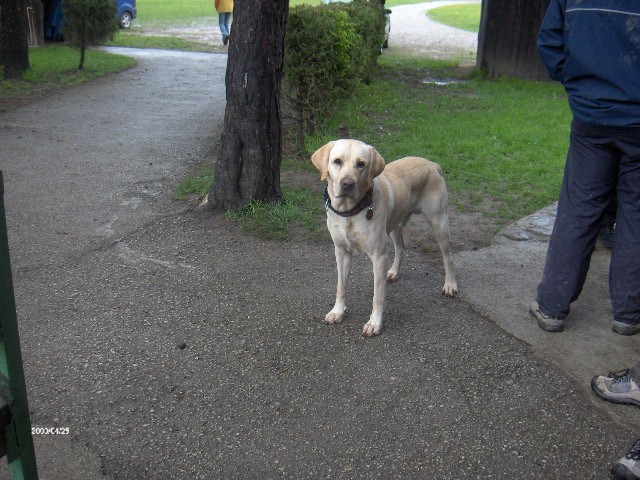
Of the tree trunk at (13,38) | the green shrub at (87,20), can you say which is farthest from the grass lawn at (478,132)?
the tree trunk at (13,38)

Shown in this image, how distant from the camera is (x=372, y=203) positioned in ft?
13.8

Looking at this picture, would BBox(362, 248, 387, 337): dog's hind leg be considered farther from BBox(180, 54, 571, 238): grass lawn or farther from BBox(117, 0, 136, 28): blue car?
BBox(117, 0, 136, 28): blue car

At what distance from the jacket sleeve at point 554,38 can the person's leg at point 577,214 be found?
1.31 feet

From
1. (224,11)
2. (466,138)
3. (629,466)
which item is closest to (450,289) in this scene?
(629,466)

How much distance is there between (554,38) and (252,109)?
284cm

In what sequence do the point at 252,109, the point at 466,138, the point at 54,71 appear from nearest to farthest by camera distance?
the point at 252,109 → the point at 466,138 → the point at 54,71

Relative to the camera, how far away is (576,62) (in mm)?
4039

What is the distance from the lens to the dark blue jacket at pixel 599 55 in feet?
12.5

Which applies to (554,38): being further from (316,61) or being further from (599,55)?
(316,61)

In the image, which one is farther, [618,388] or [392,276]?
[392,276]

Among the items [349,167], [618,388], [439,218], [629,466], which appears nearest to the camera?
[629,466]

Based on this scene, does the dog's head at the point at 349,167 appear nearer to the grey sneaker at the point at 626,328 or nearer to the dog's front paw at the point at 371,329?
the dog's front paw at the point at 371,329

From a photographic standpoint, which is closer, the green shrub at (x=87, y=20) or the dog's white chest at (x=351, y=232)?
the dog's white chest at (x=351, y=232)

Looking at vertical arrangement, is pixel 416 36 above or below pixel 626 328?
above
